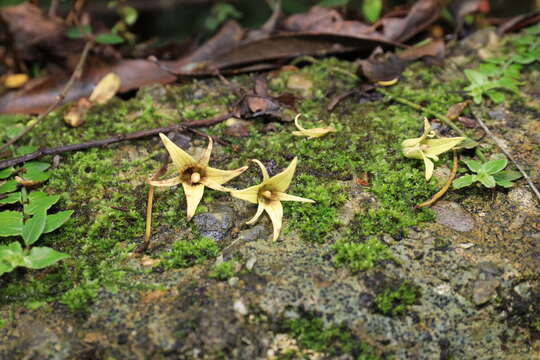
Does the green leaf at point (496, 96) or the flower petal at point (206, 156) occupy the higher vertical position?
the flower petal at point (206, 156)

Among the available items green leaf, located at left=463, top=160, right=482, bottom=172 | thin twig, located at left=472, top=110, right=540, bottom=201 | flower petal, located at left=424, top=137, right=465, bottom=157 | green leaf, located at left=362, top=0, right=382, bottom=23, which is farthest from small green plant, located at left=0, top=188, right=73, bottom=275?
green leaf, located at left=362, top=0, right=382, bottom=23

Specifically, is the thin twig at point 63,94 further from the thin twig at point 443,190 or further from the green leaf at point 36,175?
the thin twig at point 443,190

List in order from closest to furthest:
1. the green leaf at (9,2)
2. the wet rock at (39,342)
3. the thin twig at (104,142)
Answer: the wet rock at (39,342), the thin twig at (104,142), the green leaf at (9,2)

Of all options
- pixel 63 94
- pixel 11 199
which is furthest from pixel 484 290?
pixel 63 94

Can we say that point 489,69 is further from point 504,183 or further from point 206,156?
point 206,156

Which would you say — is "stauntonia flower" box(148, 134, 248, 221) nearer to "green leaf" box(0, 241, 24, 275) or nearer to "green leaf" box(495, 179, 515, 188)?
"green leaf" box(0, 241, 24, 275)

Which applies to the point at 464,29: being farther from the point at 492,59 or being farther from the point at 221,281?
the point at 221,281

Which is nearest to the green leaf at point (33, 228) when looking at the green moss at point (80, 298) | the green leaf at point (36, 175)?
the green moss at point (80, 298)
